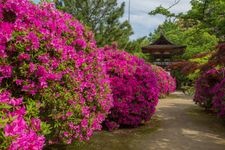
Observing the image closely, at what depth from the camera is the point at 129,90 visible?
8914 mm

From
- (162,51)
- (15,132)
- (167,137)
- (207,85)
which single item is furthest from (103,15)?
(15,132)

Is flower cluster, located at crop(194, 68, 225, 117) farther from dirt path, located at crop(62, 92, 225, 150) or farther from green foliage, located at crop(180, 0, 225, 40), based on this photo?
green foliage, located at crop(180, 0, 225, 40)

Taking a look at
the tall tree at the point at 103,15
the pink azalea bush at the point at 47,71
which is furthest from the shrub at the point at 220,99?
the tall tree at the point at 103,15

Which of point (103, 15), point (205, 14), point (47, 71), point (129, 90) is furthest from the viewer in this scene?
point (103, 15)

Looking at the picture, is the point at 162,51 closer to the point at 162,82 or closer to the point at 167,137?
the point at 162,82

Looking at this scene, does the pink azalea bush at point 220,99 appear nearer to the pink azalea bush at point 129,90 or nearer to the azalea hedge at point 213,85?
the azalea hedge at point 213,85

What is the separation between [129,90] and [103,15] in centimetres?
2051

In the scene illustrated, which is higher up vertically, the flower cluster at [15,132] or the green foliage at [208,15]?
the green foliage at [208,15]

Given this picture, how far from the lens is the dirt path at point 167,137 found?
281 inches

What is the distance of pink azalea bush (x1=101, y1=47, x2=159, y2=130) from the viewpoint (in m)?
8.83

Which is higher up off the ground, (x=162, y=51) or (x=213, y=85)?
(x=162, y=51)

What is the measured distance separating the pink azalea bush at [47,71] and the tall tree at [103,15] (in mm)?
21907

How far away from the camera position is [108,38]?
91.1ft

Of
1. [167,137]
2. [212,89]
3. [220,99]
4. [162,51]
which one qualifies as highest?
[162,51]
